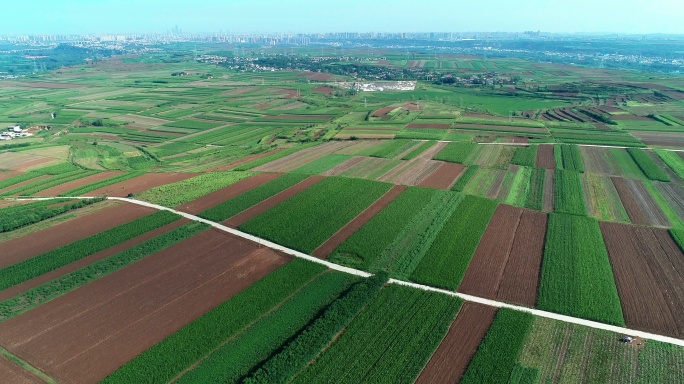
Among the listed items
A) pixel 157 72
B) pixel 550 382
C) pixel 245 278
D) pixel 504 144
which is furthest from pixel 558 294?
pixel 157 72

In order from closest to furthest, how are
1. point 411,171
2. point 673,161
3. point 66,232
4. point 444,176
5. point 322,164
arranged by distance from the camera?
point 66,232 → point 444,176 → point 411,171 → point 673,161 → point 322,164

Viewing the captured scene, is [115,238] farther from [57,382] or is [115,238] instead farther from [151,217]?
[57,382]

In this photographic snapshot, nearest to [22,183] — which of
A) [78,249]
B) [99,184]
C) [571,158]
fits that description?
[99,184]

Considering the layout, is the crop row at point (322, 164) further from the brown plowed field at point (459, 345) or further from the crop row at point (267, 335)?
the brown plowed field at point (459, 345)

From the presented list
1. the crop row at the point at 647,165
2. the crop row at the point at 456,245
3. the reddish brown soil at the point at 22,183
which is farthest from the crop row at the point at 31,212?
the crop row at the point at 647,165

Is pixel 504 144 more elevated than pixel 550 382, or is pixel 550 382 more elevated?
pixel 504 144

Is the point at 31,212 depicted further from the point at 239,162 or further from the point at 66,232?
the point at 239,162
